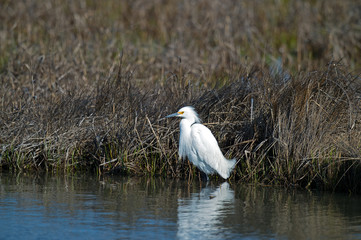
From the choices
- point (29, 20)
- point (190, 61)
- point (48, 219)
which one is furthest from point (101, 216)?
point (29, 20)

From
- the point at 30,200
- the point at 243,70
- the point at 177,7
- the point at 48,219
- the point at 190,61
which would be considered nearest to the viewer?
the point at 48,219

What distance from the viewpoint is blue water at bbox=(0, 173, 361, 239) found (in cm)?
433

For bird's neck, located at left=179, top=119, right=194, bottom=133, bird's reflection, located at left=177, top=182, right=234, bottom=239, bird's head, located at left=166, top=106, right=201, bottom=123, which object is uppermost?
bird's head, located at left=166, top=106, right=201, bottom=123

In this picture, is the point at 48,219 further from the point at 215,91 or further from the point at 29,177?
the point at 215,91

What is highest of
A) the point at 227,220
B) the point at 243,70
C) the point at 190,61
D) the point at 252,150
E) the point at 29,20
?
the point at 29,20

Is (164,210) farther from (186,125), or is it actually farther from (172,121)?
(172,121)

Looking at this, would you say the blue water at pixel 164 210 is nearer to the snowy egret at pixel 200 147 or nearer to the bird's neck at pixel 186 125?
the snowy egret at pixel 200 147

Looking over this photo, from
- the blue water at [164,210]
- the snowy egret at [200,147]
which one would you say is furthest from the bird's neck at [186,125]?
the blue water at [164,210]

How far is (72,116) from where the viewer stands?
277 inches

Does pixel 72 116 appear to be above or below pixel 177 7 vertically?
below

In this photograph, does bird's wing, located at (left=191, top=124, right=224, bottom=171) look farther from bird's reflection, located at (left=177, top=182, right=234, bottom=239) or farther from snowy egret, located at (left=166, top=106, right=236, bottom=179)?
bird's reflection, located at (left=177, top=182, right=234, bottom=239)

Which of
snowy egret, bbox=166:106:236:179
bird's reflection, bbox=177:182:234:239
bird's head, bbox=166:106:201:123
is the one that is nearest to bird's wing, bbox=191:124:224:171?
snowy egret, bbox=166:106:236:179

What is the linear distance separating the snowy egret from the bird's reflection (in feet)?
0.82

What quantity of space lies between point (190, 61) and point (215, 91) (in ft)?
10.8
